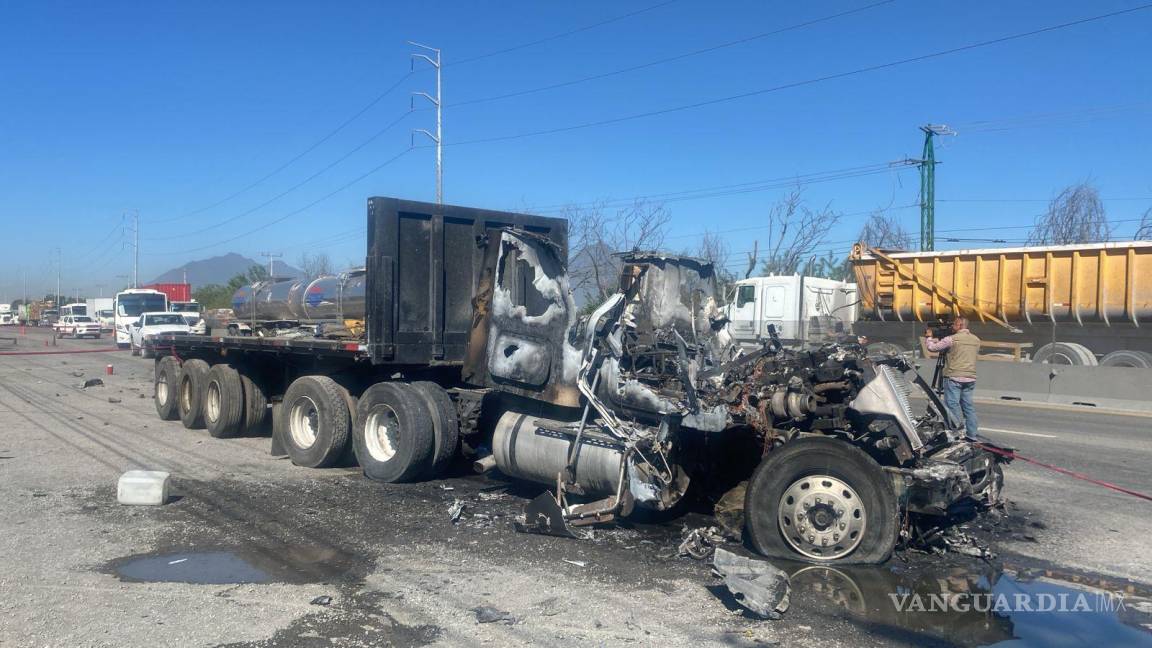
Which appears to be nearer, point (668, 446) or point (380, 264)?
point (668, 446)

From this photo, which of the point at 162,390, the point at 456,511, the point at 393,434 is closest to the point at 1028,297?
the point at 393,434

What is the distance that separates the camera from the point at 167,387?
Answer: 555 inches

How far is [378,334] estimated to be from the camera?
357 inches

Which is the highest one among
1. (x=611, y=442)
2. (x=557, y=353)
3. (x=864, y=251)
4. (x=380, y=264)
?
(x=864, y=251)

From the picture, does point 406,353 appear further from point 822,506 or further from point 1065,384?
point 1065,384

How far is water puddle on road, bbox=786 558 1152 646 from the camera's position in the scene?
4.88m

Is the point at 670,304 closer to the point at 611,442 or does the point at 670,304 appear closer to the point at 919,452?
the point at 611,442

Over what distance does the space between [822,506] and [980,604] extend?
1.09 m

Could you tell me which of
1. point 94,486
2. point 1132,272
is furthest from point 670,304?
point 1132,272

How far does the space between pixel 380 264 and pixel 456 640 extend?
202 inches

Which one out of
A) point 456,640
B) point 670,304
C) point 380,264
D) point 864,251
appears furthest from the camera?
point 864,251

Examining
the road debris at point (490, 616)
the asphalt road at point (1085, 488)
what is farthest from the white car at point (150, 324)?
the road debris at point (490, 616)

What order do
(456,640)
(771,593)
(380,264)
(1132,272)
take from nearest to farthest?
1. (456,640)
2. (771,593)
3. (380,264)
4. (1132,272)

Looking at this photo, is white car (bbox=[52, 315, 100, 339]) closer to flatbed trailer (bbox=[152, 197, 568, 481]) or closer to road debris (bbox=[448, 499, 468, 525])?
flatbed trailer (bbox=[152, 197, 568, 481])
